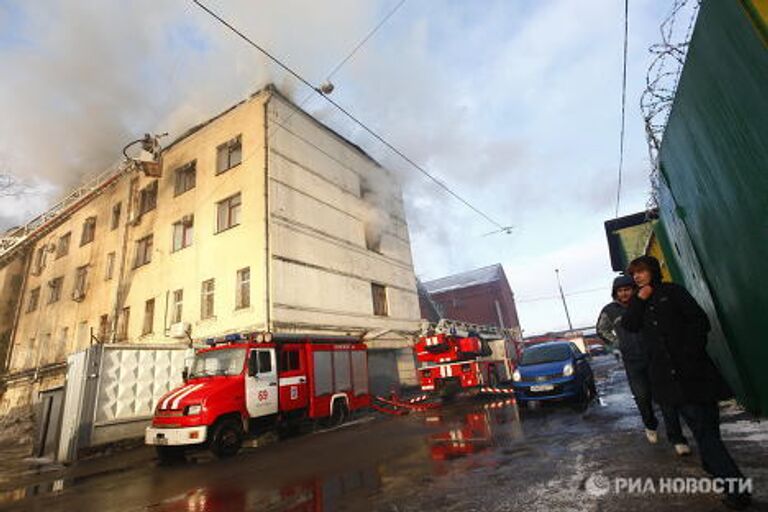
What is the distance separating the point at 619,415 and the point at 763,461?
13.0ft

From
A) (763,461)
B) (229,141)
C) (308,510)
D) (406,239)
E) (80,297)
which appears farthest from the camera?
(406,239)

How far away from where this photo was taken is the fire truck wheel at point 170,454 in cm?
835

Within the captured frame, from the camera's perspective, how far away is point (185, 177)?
19.9 meters

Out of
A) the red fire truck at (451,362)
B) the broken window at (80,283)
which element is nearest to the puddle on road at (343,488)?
the red fire truck at (451,362)

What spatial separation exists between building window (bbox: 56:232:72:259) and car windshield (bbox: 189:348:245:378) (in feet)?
71.9

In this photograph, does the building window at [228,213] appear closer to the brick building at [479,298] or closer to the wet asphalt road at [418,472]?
the wet asphalt road at [418,472]

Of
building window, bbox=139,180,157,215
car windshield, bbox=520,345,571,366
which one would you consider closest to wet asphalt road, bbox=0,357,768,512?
car windshield, bbox=520,345,571,366

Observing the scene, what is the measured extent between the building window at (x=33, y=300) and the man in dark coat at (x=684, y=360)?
3291 centimetres

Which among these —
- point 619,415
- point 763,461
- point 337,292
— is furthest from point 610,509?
point 337,292

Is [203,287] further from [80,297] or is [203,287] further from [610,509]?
[610,509]

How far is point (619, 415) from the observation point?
278 inches

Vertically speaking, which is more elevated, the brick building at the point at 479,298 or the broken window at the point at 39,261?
the broken window at the point at 39,261

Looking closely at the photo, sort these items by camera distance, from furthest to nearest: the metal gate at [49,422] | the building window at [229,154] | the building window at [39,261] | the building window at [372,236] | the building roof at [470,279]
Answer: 1. the building roof at [470,279]
2. the building window at [39,261]
3. the building window at [372,236]
4. the building window at [229,154]
5. the metal gate at [49,422]

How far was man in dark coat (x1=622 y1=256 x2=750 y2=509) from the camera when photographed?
273 centimetres
